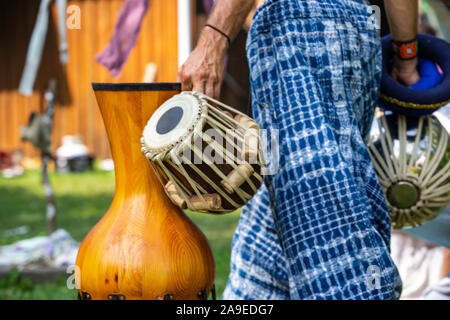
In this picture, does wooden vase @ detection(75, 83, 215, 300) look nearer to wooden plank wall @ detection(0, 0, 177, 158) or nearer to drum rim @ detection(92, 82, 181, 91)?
drum rim @ detection(92, 82, 181, 91)

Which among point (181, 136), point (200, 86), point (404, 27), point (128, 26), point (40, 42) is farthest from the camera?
point (128, 26)

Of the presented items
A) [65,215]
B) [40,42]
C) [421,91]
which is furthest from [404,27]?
[65,215]

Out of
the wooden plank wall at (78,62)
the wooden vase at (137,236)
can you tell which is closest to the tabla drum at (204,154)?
the wooden vase at (137,236)

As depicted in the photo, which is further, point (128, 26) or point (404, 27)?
point (128, 26)

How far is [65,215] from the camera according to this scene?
4.95 metres

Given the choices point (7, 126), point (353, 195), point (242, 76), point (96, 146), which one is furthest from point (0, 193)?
point (353, 195)

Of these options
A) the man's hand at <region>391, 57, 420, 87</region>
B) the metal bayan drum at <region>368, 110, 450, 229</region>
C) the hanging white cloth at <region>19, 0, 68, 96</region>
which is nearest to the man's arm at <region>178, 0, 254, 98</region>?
the man's hand at <region>391, 57, 420, 87</region>

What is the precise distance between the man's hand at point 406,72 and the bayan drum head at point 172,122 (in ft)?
2.29

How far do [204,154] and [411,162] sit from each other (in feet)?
2.74

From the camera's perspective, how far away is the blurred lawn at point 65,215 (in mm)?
2980

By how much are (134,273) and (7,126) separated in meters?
8.12

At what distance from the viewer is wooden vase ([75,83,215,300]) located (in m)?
1.25

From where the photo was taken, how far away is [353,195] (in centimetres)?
125

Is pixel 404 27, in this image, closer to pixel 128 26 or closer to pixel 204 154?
pixel 204 154
